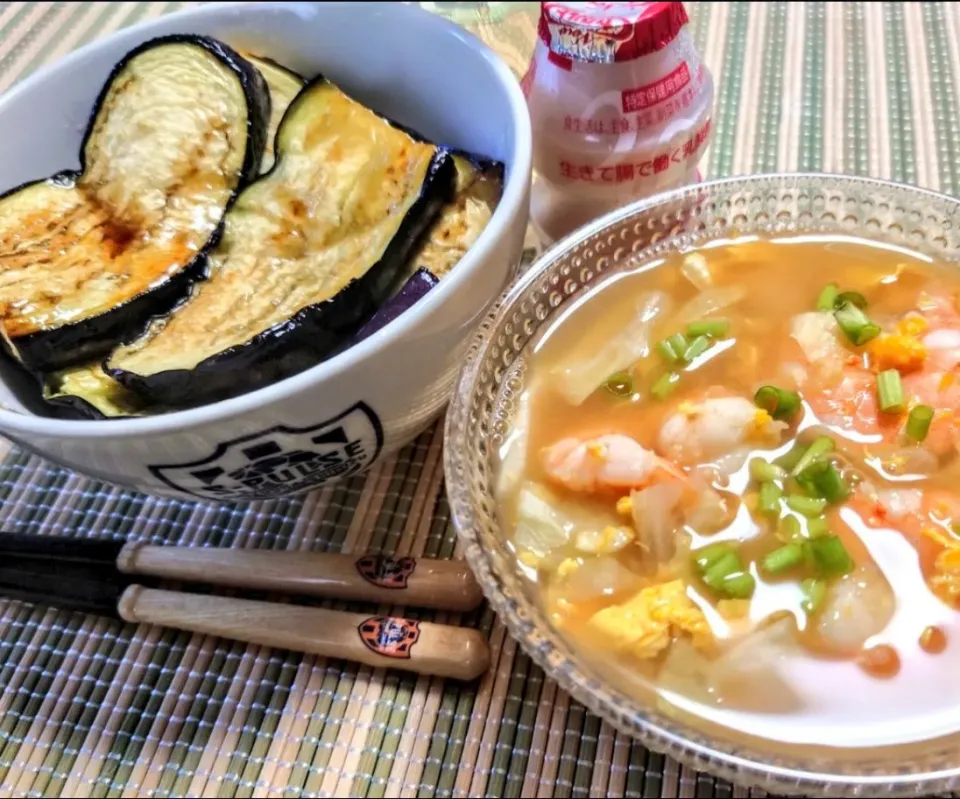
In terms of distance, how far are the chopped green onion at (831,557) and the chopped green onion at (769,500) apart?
6cm

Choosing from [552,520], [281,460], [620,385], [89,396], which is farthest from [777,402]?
[89,396]

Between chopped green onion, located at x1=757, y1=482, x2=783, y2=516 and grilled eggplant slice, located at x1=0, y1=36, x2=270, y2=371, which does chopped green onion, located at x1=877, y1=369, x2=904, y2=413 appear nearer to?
chopped green onion, located at x1=757, y1=482, x2=783, y2=516

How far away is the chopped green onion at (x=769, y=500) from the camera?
3.00 feet

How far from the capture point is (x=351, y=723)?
97 cm

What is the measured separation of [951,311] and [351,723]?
824 millimetres

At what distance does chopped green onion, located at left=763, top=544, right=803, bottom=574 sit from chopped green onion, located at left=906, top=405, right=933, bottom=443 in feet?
0.63

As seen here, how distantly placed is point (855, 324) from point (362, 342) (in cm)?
57

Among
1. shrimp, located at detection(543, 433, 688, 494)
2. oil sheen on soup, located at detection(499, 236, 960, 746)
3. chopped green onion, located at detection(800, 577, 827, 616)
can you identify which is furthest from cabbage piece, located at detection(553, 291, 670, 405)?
chopped green onion, located at detection(800, 577, 827, 616)

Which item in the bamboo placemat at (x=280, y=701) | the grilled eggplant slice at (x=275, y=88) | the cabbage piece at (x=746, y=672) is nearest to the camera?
the cabbage piece at (x=746, y=672)

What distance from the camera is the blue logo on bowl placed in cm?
89

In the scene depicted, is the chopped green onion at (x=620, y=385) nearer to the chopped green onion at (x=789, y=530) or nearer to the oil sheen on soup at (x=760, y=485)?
the oil sheen on soup at (x=760, y=485)

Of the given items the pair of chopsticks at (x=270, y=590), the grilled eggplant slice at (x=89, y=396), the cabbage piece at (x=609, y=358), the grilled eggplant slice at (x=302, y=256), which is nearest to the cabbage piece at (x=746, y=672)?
the pair of chopsticks at (x=270, y=590)

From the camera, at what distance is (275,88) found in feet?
4.11

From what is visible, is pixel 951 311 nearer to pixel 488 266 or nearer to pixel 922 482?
pixel 922 482
